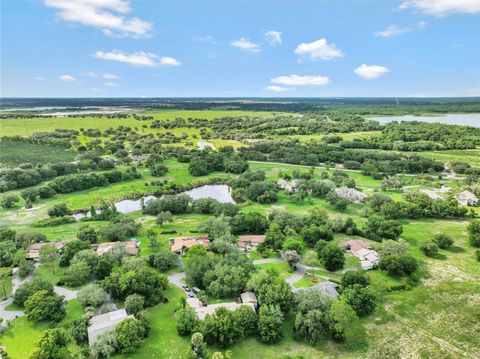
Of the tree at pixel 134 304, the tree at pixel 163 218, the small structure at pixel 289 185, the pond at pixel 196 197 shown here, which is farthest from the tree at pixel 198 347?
the small structure at pixel 289 185

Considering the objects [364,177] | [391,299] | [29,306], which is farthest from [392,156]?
[29,306]

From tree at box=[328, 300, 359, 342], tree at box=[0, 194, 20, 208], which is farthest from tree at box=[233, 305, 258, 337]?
tree at box=[0, 194, 20, 208]

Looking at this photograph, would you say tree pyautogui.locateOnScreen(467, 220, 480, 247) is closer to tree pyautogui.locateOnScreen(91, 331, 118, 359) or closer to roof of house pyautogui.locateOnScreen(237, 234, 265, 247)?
roof of house pyautogui.locateOnScreen(237, 234, 265, 247)

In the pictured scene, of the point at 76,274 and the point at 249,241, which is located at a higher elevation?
the point at 76,274

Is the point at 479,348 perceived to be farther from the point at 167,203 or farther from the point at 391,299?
the point at 167,203

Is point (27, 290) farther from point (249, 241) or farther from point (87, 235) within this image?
point (249, 241)

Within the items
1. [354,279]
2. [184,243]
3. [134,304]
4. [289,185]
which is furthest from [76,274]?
[289,185]

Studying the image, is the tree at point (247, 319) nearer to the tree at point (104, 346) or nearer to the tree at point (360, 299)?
the tree at point (360, 299)
